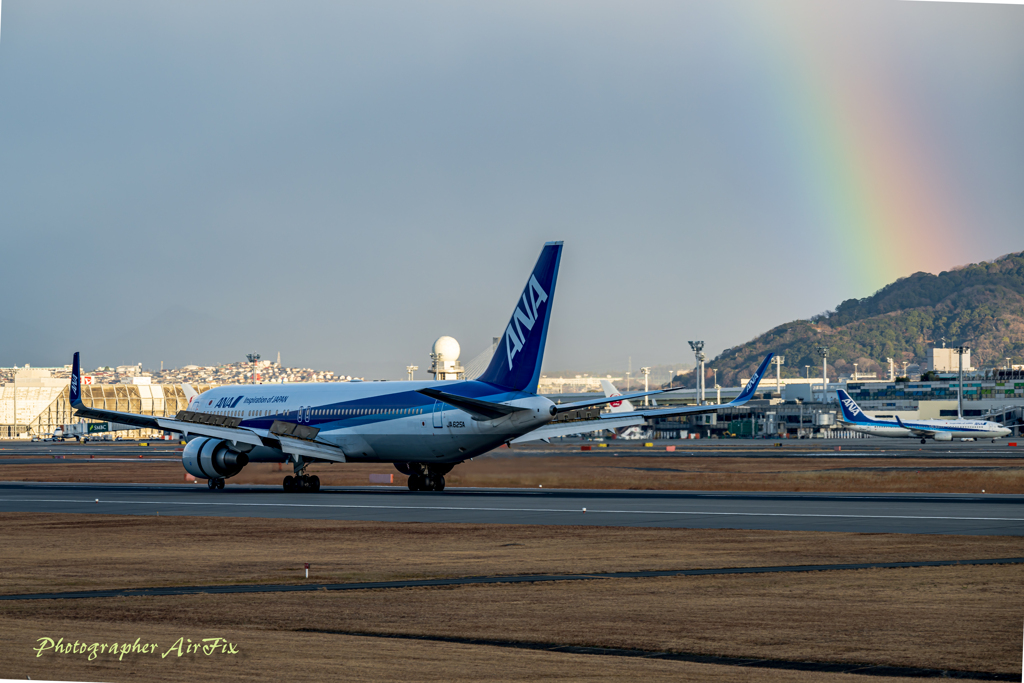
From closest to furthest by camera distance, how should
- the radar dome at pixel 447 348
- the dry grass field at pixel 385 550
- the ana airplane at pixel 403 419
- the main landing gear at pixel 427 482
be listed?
the dry grass field at pixel 385 550 → the ana airplane at pixel 403 419 → the main landing gear at pixel 427 482 → the radar dome at pixel 447 348

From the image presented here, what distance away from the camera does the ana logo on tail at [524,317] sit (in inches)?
2105

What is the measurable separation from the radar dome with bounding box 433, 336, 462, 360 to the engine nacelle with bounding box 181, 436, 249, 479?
11764cm

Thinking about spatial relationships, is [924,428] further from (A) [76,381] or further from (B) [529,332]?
(A) [76,381]

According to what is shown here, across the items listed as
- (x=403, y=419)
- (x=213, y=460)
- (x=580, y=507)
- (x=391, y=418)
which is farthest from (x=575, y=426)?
(x=213, y=460)

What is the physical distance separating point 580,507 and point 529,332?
1010 cm

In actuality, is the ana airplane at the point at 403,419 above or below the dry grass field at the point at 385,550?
above

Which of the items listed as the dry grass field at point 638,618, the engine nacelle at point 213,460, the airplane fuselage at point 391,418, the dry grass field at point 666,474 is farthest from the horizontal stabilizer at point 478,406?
the dry grass field at point 638,618

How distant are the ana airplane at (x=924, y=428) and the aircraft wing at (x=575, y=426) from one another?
9836cm

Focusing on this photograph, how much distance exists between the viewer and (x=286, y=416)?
65.4 m

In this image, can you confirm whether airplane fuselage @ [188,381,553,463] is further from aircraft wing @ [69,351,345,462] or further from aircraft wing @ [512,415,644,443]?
aircraft wing @ [512,415,644,443]

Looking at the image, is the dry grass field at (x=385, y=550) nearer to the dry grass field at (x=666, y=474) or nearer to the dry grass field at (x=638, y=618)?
the dry grass field at (x=638, y=618)

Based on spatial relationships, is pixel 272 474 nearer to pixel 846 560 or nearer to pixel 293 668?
pixel 846 560

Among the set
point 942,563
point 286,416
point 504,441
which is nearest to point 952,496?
point 504,441

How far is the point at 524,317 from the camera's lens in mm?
53875
